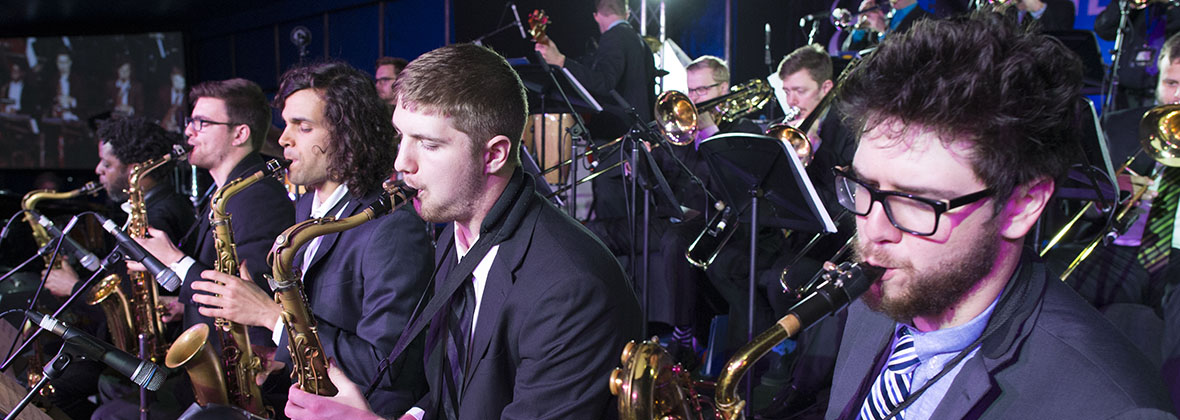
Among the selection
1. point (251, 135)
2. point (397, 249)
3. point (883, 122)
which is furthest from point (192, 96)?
point (883, 122)

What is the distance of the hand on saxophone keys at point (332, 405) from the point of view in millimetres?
2236

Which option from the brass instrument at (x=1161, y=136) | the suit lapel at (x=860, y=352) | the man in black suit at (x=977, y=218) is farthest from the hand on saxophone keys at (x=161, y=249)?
the brass instrument at (x=1161, y=136)

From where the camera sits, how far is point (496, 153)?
2.44 m

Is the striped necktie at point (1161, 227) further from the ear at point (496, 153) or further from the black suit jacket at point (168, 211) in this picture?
the black suit jacket at point (168, 211)

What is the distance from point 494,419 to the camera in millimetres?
2176

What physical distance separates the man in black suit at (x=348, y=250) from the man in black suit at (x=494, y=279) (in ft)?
1.07

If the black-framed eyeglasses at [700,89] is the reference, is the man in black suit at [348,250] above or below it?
below

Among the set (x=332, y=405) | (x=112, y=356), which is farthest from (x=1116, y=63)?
(x=112, y=356)

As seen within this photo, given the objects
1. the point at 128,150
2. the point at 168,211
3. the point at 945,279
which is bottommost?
the point at 168,211

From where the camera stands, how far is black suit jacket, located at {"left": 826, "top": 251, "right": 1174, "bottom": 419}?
4.41 feet

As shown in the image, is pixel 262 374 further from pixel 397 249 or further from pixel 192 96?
pixel 192 96

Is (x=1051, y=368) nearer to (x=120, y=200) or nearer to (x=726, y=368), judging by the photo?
(x=726, y=368)

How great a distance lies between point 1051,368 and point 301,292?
2.39 metres

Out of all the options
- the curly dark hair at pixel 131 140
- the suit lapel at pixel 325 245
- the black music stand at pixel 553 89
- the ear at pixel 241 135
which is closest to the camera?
the suit lapel at pixel 325 245
